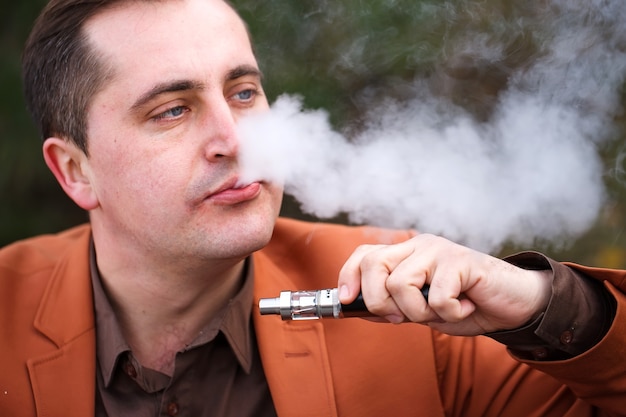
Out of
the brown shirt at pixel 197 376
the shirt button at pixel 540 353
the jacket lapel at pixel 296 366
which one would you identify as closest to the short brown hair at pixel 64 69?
the brown shirt at pixel 197 376

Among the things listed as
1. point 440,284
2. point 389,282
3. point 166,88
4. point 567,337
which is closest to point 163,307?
point 166,88

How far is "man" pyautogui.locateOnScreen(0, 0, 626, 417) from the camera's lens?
2164mm

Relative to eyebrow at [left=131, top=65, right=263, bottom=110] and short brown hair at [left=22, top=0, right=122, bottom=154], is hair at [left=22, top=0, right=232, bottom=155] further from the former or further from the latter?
eyebrow at [left=131, top=65, right=263, bottom=110]

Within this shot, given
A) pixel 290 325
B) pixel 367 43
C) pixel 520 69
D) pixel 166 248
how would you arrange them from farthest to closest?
pixel 367 43, pixel 290 325, pixel 166 248, pixel 520 69

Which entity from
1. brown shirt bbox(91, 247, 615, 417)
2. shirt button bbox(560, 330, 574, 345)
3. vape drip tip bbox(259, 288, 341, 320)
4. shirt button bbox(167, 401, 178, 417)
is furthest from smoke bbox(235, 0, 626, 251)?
shirt button bbox(167, 401, 178, 417)

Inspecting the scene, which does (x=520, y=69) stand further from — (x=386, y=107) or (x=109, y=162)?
(x=109, y=162)

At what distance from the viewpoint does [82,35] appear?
2.61 metres

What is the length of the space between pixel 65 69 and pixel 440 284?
1.58m

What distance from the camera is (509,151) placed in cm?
224

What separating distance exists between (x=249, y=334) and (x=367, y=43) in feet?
3.99

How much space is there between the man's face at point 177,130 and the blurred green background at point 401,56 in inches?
16.7

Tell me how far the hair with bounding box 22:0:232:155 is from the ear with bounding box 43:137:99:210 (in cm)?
4

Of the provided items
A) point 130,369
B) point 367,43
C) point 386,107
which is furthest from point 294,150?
point 130,369

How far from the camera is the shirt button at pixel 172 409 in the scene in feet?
8.18
